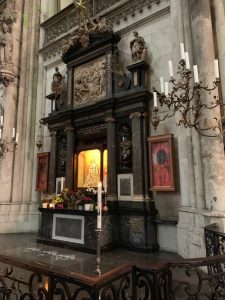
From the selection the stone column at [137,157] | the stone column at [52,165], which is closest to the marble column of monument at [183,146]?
the stone column at [137,157]

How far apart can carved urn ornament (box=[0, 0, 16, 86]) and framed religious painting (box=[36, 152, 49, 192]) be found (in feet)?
10.1

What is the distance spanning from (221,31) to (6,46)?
24.8ft

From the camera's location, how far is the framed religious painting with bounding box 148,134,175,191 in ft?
17.9

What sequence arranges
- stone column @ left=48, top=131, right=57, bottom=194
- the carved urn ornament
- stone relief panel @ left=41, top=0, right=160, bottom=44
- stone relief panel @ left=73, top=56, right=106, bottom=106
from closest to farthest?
stone relief panel @ left=41, top=0, right=160, bottom=44
stone relief panel @ left=73, top=56, right=106, bottom=106
stone column @ left=48, top=131, right=57, bottom=194
the carved urn ornament

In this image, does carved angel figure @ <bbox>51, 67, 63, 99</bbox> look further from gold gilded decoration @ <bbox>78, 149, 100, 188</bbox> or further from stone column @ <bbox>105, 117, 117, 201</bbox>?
stone column @ <bbox>105, 117, 117, 201</bbox>


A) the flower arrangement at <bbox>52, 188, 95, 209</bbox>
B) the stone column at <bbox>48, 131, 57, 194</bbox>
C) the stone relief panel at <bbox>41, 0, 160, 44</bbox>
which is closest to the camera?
the flower arrangement at <bbox>52, 188, 95, 209</bbox>

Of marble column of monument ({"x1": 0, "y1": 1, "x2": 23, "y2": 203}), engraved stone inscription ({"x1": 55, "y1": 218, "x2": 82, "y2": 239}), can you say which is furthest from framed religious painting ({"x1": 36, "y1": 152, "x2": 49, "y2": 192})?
engraved stone inscription ({"x1": 55, "y1": 218, "x2": 82, "y2": 239})

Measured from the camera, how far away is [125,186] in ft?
20.2

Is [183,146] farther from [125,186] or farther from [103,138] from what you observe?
[103,138]

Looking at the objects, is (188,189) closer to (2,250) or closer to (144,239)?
(144,239)

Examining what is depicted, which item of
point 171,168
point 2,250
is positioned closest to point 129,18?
point 171,168

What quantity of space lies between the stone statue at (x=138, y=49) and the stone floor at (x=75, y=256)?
4.70 m

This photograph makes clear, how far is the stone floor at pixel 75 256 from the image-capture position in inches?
167

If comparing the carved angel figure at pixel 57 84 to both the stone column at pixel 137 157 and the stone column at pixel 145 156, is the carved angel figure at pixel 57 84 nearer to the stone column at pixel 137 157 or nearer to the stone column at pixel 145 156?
the stone column at pixel 137 157
